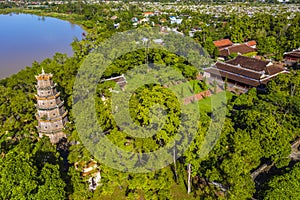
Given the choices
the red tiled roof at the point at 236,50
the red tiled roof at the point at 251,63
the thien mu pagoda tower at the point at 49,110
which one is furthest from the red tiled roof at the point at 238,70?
the thien mu pagoda tower at the point at 49,110

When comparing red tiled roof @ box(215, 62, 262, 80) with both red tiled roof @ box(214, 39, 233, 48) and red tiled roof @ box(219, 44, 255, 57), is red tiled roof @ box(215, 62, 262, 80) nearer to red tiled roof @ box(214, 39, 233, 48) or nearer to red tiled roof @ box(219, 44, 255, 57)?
red tiled roof @ box(219, 44, 255, 57)

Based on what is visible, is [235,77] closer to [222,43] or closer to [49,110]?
[222,43]

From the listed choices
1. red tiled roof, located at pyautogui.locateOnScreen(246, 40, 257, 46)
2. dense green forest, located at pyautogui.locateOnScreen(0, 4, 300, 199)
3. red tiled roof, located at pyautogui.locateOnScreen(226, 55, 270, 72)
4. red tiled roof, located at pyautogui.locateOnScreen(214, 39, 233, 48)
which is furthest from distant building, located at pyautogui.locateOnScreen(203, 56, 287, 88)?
red tiled roof, located at pyautogui.locateOnScreen(246, 40, 257, 46)

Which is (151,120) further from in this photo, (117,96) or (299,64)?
(299,64)

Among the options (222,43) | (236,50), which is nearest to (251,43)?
(222,43)

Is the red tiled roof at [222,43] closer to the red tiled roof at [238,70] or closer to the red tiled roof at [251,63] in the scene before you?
the red tiled roof at [251,63]

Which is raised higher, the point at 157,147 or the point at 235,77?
the point at 157,147

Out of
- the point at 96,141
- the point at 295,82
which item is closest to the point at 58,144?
the point at 96,141
